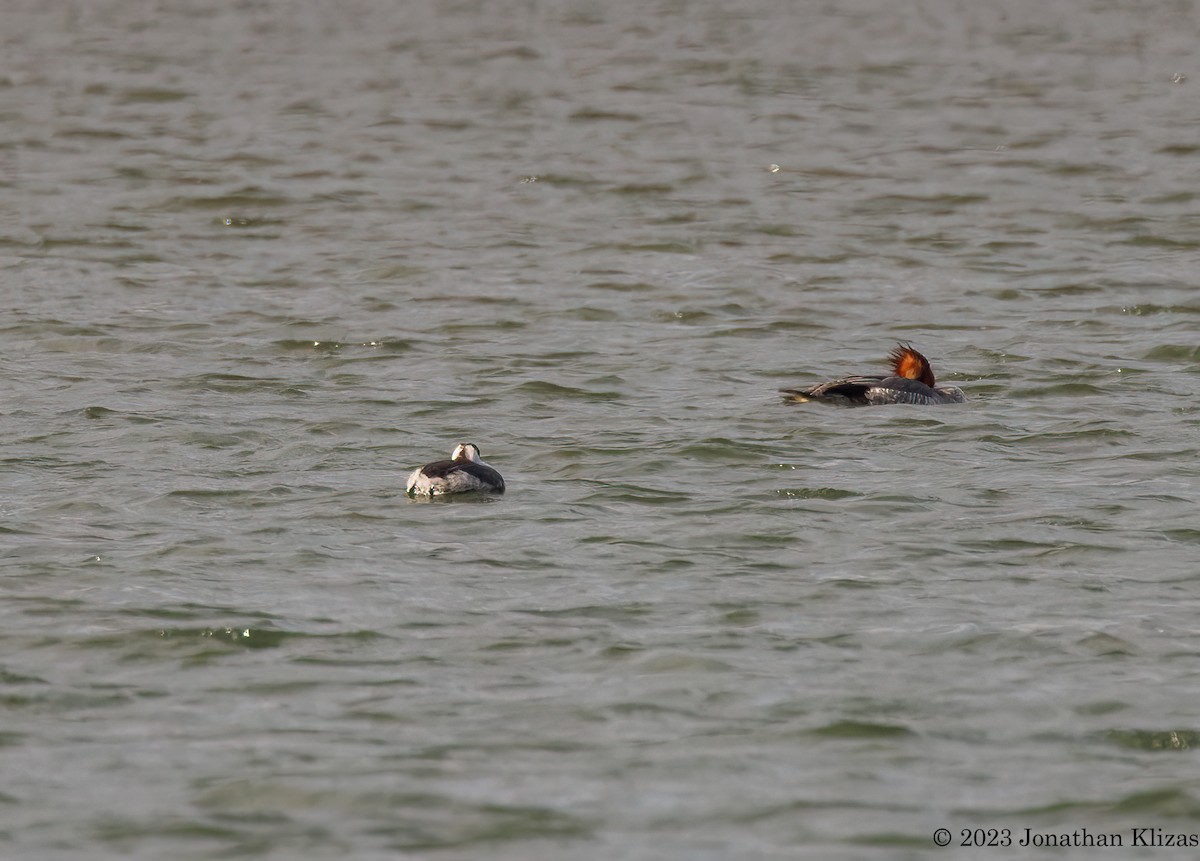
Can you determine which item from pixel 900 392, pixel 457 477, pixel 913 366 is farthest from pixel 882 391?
pixel 457 477

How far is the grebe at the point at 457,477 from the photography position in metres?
12.5

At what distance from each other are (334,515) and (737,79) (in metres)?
20.9

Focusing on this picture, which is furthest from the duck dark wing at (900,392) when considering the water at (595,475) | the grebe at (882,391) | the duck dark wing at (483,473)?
the duck dark wing at (483,473)

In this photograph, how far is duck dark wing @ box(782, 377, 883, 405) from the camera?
50.3 feet

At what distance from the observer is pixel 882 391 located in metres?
15.3

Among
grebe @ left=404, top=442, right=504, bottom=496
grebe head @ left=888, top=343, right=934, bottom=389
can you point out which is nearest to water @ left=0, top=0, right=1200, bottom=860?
grebe @ left=404, top=442, right=504, bottom=496

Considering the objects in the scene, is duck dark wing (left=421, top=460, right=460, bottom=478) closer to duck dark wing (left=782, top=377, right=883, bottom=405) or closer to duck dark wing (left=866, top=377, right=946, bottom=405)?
duck dark wing (left=782, top=377, right=883, bottom=405)

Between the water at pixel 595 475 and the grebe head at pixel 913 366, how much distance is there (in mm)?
478

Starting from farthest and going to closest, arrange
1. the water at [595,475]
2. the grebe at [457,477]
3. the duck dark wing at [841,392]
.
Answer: the duck dark wing at [841,392] → the grebe at [457,477] → the water at [595,475]

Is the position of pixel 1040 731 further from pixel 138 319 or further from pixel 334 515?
pixel 138 319

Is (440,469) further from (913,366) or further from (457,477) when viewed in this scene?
(913,366)

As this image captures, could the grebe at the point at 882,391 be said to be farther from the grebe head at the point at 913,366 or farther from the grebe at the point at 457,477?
the grebe at the point at 457,477

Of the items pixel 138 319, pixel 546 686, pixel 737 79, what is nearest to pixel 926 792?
pixel 546 686

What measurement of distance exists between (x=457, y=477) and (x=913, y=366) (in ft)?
14.6
